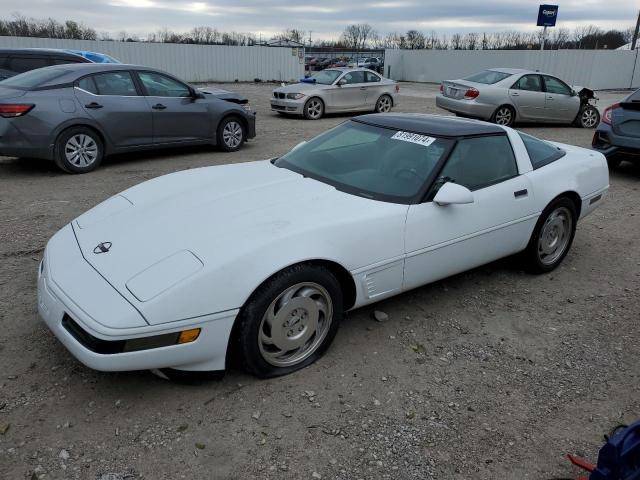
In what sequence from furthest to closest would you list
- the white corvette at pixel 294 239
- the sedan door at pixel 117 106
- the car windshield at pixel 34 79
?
the sedan door at pixel 117 106 < the car windshield at pixel 34 79 < the white corvette at pixel 294 239

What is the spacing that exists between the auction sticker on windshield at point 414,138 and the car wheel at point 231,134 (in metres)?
5.60

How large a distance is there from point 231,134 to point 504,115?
6.86m

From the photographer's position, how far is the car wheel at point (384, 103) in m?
15.0

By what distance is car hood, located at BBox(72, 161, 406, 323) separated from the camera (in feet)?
8.54

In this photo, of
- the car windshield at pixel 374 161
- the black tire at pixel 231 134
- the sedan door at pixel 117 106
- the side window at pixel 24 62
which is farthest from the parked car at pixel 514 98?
the car windshield at pixel 374 161

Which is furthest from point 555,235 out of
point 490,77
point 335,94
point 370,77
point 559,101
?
point 370,77

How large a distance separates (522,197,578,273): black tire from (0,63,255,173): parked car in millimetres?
5831

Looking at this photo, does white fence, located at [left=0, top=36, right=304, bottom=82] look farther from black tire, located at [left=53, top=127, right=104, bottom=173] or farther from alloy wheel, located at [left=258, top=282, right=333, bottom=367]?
alloy wheel, located at [left=258, top=282, right=333, bottom=367]

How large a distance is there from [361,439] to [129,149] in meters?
6.50

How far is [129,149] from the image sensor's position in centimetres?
789

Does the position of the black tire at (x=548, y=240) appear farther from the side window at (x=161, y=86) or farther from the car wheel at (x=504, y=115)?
the car wheel at (x=504, y=115)

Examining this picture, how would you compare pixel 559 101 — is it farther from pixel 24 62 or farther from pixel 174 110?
pixel 24 62

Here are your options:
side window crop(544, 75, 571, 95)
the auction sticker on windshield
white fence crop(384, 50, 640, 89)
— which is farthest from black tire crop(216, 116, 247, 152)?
white fence crop(384, 50, 640, 89)

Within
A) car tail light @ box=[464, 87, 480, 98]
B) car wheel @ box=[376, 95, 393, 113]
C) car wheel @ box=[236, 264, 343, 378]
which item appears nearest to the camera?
car wheel @ box=[236, 264, 343, 378]
